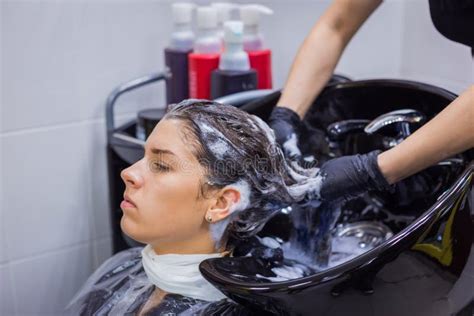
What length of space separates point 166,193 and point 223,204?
9 cm

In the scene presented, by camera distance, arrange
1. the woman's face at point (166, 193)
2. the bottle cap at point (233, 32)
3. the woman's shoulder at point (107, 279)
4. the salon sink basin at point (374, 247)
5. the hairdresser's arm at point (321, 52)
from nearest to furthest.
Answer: the salon sink basin at point (374, 247) → the woman's face at point (166, 193) → the woman's shoulder at point (107, 279) → the hairdresser's arm at point (321, 52) → the bottle cap at point (233, 32)

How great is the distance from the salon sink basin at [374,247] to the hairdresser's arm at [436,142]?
63 millimetres

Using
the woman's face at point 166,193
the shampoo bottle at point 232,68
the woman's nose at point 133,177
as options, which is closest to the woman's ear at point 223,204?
the woman's face at point 166,193

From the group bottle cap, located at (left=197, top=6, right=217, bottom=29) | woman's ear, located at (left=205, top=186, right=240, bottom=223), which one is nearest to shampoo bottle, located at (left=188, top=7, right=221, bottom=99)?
bottle cap, located at (left=197, top=6, right=217, bottom=29)

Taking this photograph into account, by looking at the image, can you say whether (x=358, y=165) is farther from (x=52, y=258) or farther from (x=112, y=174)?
(x=52, y=258)

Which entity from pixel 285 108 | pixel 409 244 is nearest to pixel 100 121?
pixel 285 108

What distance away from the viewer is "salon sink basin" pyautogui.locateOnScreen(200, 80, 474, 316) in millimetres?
866

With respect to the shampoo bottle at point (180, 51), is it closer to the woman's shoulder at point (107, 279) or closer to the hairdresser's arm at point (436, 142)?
the woman's shoulder at point (107, 279)

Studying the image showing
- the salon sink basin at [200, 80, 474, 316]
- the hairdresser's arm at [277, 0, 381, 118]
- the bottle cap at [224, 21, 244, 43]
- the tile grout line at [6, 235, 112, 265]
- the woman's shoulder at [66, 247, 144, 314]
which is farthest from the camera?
the tile grout line at [6, 235, 112, 265]

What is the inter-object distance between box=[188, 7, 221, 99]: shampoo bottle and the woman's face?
19.5 inches

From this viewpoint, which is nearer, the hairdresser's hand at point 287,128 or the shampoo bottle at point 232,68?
the hairdresser's hand at point 287,128

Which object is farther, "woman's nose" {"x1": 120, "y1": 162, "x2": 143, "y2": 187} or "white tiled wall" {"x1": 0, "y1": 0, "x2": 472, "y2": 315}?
"white tiled wall" {"x1": 0, "y1": 0, "x2": 472, "y2": 315}

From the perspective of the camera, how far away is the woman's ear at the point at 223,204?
1003 mm

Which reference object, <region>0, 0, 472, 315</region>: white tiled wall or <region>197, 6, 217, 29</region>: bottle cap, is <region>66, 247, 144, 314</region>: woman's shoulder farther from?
<region>197, 6, 217, 29</region>: bottle cap
